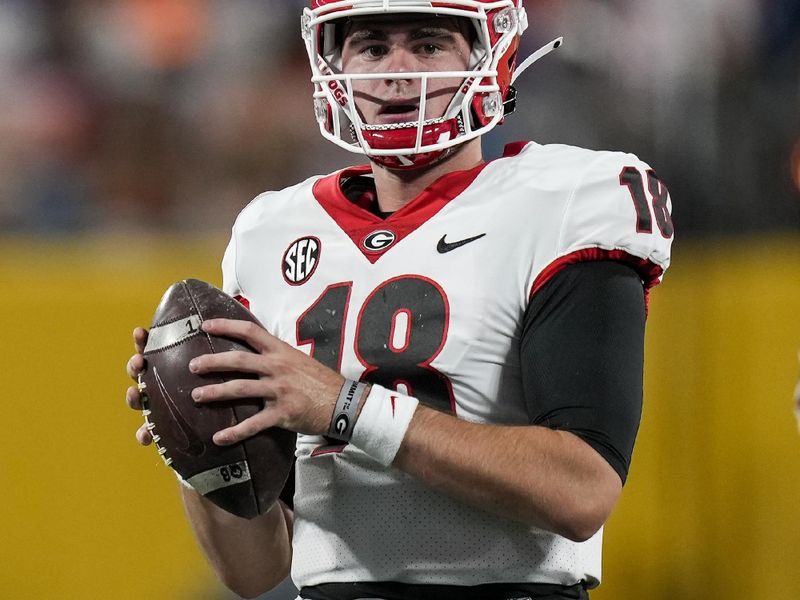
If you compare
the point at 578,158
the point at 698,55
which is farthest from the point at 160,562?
the point at 698,55

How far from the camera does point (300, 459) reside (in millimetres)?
1707

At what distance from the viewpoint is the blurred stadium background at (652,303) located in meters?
2.30

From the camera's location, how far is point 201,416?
1.42 metres

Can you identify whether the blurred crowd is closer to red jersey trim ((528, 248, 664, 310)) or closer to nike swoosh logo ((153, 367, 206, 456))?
red jersey trim ((528, 248, 664, 310))

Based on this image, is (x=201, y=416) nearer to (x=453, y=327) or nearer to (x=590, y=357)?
(x=453, y=327)

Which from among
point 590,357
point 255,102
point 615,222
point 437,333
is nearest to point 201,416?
point 437,333

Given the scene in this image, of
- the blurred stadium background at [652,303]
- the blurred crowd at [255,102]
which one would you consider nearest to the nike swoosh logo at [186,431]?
the blurred stadium background at [652,303]

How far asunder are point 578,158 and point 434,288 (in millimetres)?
273

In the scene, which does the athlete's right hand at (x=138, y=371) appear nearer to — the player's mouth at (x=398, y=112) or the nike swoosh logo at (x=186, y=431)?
the nike swoosh logo at (x=186, y=431)

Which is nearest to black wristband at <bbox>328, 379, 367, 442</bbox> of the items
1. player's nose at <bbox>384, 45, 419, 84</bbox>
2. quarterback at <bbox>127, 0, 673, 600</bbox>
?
quarterback at <bbox>127, 0, 673, 600</bbox>

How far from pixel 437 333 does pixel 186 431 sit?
0.36 metres

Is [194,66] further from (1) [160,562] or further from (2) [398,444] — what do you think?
(2) [398,444]

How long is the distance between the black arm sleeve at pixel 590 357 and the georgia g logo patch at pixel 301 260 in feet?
1.21

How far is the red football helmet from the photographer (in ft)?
5.55
